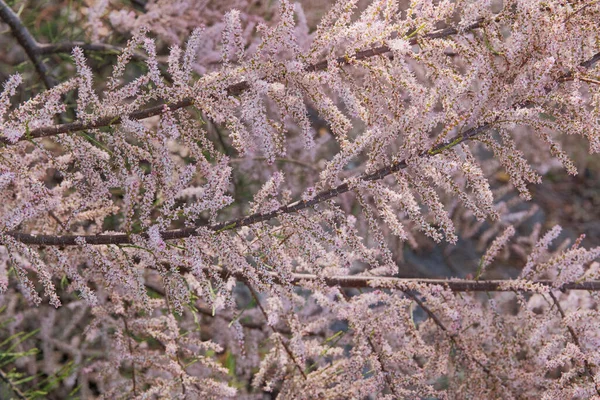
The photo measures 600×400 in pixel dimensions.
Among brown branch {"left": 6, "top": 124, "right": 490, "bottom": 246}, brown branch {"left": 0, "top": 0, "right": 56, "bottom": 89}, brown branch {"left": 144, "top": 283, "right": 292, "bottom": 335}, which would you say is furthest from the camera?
brown branch {"left": 144, "top": 283, "right": 292, "bottom": 335}

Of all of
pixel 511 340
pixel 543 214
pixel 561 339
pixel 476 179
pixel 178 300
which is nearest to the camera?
pixel 476 179

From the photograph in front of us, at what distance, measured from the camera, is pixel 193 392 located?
7.29ft

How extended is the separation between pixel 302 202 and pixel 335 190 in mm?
92

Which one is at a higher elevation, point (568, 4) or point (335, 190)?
point (568, 4)

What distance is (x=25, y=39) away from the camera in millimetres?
2881

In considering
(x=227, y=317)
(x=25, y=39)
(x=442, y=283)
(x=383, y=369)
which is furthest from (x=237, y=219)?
(x=25, y=39)

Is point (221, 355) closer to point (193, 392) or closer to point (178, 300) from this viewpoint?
point (193, 392)

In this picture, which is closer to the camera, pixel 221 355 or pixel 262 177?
pixel 262 177

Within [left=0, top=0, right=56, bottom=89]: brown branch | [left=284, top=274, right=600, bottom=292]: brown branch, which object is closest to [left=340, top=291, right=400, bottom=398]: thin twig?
[left=284, top=274, right=600, bottom=292]: brown branch

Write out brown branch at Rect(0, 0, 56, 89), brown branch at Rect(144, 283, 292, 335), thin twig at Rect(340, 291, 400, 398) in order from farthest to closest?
brown branch at Rect(144, 283, 292, 335)
brown branch at Rect(0, 0, 56, 89)
thin twig at Rect(340, 291, 400, 398)

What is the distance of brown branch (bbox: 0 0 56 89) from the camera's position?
2719mm

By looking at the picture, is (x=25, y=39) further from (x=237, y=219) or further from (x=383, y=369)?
(x=383, y=369)

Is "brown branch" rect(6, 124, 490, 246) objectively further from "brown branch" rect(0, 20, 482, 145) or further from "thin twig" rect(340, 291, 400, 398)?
"thin twig" rect(340, 291, 400, 398)

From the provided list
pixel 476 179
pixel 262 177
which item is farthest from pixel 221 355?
pixel 476 179
